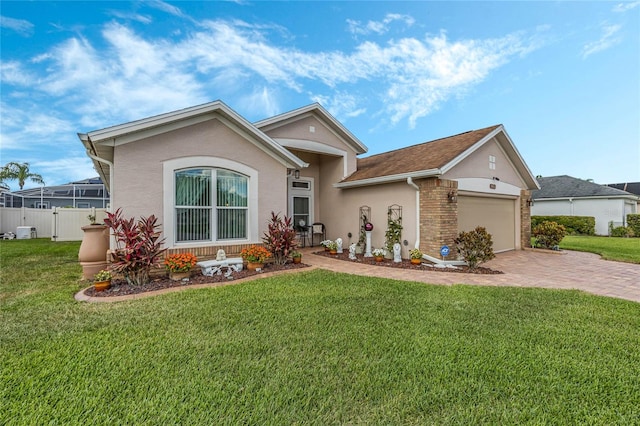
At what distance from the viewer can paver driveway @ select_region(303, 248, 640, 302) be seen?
266 inches

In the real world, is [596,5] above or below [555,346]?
above

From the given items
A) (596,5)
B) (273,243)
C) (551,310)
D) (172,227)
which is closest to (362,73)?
(596,5)

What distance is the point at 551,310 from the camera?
4977mm

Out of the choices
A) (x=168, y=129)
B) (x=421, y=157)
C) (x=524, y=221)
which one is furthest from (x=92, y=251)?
(x=524, y=221)

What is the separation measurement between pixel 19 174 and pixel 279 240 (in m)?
35.9

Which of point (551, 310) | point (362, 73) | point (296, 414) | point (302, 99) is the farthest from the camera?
point (302, 99)

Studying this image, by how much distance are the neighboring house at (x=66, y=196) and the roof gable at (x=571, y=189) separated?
38.8 metres

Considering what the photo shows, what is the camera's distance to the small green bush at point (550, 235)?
1247 centimetres

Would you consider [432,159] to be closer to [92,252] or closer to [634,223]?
[92,252]

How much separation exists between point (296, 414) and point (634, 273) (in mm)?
10849

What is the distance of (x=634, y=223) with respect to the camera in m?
20.3

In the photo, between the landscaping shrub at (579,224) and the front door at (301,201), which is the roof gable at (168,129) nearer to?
the front door at (301,201)

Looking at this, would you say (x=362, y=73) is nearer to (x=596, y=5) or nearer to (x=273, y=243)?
(x=596, y=5)

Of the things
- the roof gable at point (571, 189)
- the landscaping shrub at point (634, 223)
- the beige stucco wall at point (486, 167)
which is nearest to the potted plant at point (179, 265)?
the beige stucco wall at point (486, 167)
